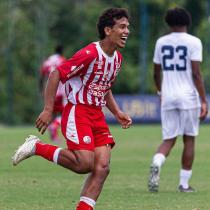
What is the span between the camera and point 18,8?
56281 mm

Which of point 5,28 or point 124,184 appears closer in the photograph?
point 124,184

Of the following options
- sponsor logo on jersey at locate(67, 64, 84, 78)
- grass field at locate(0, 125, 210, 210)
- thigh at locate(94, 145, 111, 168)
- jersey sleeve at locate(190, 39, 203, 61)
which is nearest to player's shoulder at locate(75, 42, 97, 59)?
sponsor logo on jersey at locate(67, 64, 84, 78)

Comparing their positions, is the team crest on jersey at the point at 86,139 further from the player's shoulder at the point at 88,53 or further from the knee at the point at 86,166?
the player's shoulder at the point at 88,53

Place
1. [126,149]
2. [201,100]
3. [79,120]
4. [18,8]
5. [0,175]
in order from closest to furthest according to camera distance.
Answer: [79,120] → [201,100] → [0,175] → [126,149] → [18,8]

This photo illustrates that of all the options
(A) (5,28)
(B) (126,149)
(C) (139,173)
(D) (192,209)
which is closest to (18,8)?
(A) (5,28)

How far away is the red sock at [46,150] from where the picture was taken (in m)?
9.37

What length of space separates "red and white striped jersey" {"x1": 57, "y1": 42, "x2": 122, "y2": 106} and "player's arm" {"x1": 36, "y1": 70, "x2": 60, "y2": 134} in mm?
141

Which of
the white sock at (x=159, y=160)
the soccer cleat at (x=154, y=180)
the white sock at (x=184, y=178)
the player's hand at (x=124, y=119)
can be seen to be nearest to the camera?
the player's hand at (x=124, y=119)

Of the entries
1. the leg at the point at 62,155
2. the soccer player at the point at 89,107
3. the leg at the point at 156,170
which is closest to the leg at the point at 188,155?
the leg at the point at 156,170

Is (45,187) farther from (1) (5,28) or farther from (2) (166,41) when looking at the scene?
(1) (5,28)

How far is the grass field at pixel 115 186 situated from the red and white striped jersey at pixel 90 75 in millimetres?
1390

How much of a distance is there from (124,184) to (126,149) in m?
7.68

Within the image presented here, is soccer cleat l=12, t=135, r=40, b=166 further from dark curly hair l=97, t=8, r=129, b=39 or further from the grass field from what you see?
dark curly hair l=97, t=8, r=129, b=39

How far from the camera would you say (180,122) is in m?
12.6
